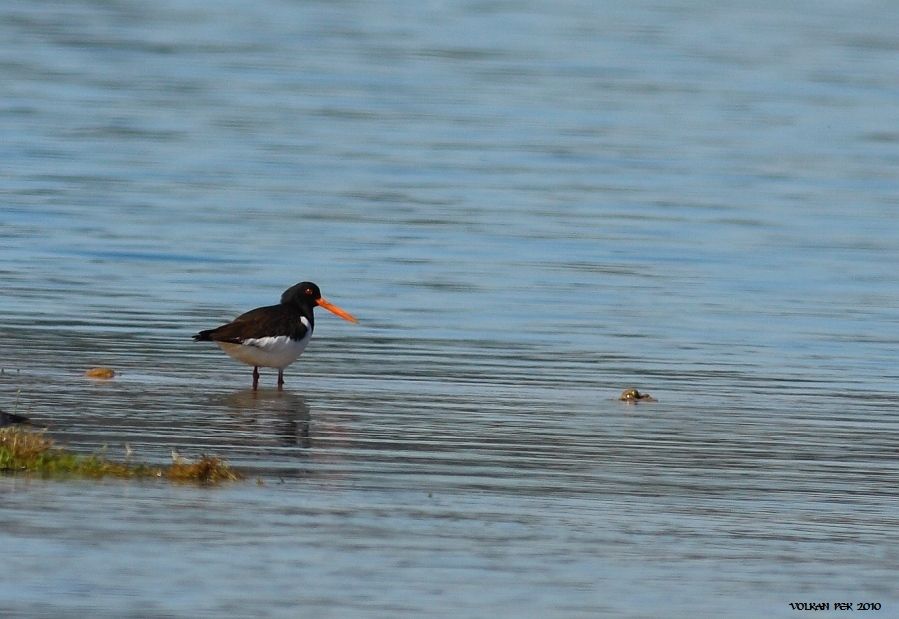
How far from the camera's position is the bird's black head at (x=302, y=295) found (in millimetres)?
15641

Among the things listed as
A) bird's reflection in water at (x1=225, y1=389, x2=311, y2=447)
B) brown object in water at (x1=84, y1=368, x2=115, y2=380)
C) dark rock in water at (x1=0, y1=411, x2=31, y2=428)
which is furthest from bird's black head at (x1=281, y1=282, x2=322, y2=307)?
dark rock in water at (x1=0, y1=411, x2=31, y2=428)

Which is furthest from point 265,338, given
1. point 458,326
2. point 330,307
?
point 458,326

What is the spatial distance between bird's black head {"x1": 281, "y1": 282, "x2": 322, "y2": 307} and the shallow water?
0.54 meters

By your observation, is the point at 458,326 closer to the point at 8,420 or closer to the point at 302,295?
the point at 302,295

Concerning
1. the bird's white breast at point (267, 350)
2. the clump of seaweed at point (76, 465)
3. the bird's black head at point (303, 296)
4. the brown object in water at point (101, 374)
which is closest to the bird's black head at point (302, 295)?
the bird's black head at point (303, 296)

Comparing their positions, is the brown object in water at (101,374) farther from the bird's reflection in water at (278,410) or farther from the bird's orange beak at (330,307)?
the bird's orange beak at (330,307)

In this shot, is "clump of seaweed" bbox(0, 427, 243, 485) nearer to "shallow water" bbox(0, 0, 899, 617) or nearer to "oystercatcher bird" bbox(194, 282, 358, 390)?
"shallow water" bbox(0, 0, 899, 617)

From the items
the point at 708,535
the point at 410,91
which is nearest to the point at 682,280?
the point at 708,535

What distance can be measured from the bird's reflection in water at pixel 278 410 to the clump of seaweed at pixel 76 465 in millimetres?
1652

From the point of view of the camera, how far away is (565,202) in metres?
26.7

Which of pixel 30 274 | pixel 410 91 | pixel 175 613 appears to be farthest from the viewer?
pixel 410 91

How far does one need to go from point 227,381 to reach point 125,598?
6.68 m

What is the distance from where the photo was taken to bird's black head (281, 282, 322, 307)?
51.3 ft

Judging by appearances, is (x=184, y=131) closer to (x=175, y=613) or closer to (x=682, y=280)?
(x=682, y=280)
